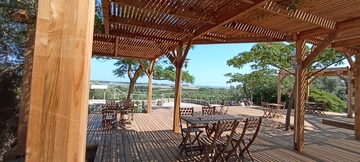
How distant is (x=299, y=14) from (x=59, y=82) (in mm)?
3851

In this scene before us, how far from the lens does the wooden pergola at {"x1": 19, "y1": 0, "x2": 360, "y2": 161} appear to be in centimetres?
79

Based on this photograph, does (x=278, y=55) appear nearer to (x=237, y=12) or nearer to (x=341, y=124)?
(x=341, y=124)

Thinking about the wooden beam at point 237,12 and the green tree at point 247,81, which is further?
the green tree at point 247,81

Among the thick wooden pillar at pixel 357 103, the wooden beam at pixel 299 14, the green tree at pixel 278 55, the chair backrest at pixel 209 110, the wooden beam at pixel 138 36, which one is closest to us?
the wooden beam at pixel 299 14

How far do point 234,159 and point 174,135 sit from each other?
2009 mm

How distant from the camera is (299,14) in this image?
3336mm

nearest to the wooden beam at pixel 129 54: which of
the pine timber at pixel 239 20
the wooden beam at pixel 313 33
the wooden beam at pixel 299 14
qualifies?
the pine timber at pixel 239 20

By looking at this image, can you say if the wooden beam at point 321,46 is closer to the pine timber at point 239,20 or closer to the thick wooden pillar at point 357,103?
the pine timber at point 239,20

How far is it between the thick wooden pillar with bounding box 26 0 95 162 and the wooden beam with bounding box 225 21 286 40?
3770 millimetres

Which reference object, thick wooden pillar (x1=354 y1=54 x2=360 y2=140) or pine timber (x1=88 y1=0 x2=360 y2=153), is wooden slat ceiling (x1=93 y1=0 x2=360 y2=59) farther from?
thick wooden pillar (x1=354 y1=54 x2=360 y2=140)

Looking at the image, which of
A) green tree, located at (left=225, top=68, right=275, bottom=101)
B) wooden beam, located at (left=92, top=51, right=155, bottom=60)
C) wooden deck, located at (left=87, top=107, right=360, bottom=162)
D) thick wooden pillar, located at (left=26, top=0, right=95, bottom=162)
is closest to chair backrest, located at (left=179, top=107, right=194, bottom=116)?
wooden deck, located at (left=87, top=107, right=360, bottom=162)

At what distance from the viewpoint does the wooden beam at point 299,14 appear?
293 centimetres

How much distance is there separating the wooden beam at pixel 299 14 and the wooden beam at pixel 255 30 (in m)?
1.10

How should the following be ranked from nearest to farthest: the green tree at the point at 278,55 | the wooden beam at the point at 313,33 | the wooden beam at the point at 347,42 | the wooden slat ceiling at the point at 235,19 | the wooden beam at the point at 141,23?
the wooden slat ceiling at the point at 235,19 < the wooden beam at the point at 141,23 < the wooden beam at the point at 313,33 < the wooden beam at the point at 347,42 < the green tree at the point at 278,55
